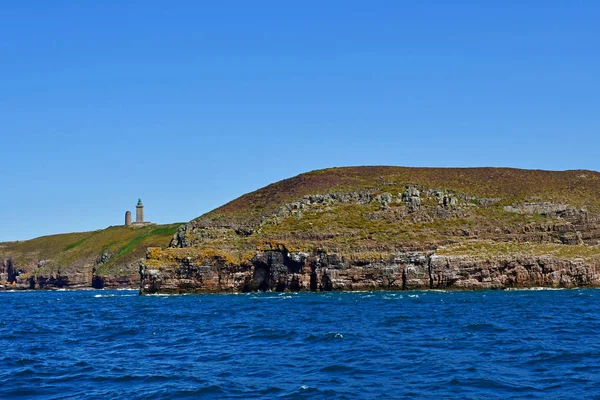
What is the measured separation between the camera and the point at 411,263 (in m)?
85.4

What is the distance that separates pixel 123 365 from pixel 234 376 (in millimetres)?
5872

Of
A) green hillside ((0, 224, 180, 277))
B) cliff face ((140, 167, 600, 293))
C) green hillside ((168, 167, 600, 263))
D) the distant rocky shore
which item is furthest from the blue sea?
green hillside ((0, 224, 180, 277))

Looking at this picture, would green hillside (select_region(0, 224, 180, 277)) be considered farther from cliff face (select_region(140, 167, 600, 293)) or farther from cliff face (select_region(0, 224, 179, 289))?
cliff face (select_region(140, 167, 600, 293))

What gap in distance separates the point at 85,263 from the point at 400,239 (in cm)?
10611

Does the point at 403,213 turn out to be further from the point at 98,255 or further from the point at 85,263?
the point at 98,255

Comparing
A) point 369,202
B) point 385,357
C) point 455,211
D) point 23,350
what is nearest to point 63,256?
point 369,202

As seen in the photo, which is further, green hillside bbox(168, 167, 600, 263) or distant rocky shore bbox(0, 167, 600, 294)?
green hillside bbox(168, 167, 600, 263)

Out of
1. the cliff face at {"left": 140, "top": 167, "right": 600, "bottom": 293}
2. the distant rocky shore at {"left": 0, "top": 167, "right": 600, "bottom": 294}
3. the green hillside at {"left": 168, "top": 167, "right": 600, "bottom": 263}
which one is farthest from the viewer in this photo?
the green hillside at {"left": 168, "top": 167, "right": 600, "bottom": 263}

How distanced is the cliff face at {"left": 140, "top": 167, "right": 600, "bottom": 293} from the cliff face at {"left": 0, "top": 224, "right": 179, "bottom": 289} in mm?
46419

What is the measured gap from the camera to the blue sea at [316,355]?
25031 millimetres

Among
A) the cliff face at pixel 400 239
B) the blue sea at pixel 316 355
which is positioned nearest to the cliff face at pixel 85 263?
the cliff face at pixel 400 239

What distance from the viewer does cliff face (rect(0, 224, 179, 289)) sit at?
536 feet

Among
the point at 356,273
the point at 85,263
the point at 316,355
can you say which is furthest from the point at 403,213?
the point at 85,263

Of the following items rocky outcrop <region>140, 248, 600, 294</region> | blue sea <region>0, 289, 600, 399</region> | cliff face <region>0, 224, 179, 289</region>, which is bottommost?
blue sea <region>0, 289, 600, 399</region>
